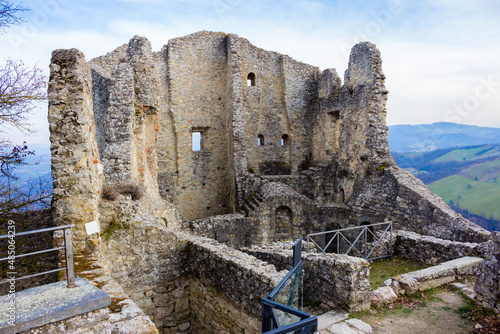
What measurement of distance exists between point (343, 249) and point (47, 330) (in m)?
12.4

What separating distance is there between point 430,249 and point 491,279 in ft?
11.0

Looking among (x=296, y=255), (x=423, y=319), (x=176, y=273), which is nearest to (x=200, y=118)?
(x=176, y=273)

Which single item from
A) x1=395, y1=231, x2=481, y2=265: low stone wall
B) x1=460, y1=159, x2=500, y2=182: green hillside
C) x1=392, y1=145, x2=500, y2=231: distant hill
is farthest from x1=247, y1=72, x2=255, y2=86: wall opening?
x1=460, y1=159, x2=500, y2=182: green hillside

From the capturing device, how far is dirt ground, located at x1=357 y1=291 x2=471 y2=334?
4824mm

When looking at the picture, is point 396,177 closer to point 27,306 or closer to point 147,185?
point 147,185

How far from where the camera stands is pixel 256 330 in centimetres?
501

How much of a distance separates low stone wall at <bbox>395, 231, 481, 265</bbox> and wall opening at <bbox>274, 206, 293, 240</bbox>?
253 inches

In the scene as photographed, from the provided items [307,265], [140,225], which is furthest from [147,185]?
[307,265]

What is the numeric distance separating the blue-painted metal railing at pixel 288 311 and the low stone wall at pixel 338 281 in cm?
139

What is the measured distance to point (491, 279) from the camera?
4.82m

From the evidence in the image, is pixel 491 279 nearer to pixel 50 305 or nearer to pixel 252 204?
pixel 50 305

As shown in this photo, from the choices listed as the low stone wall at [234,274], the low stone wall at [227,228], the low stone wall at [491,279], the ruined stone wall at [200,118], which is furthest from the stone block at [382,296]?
the ruined stone wall at [200,118]

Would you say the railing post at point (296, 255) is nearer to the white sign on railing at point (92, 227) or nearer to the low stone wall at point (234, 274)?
the low stone wall at point (234, 274)

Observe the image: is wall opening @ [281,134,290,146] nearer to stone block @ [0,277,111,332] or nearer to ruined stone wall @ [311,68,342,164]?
ruined stone wall @ [311,68,342,164]
